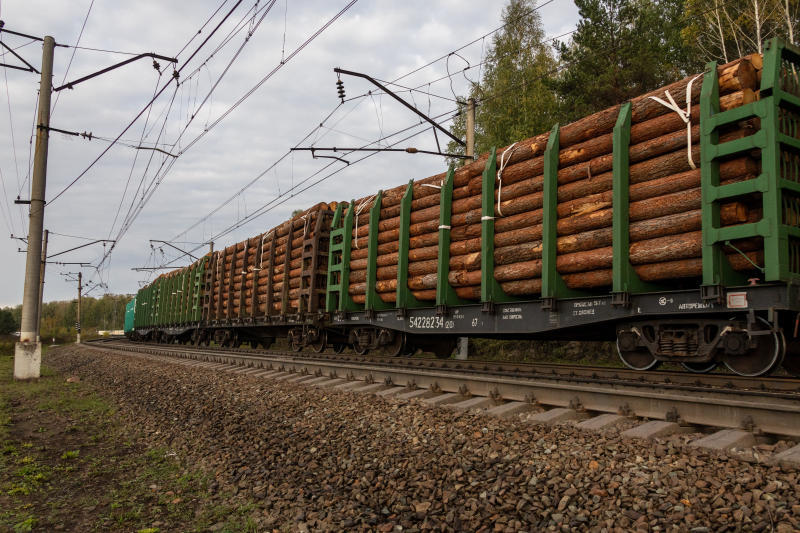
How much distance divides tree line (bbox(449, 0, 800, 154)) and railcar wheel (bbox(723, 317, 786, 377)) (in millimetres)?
13982

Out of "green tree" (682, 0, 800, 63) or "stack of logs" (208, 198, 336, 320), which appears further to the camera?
"green tree" (682, 0, 800, 63)

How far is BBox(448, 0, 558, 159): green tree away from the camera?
25.3m

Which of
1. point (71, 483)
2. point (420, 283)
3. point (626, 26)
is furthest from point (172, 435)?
point (626, 26)

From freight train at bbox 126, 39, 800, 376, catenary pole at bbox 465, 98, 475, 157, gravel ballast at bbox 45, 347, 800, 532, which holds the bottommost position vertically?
gravel ballast at bbox 45, 347, 800, 532

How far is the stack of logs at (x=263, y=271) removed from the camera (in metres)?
14.8

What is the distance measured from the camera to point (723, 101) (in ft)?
19.7

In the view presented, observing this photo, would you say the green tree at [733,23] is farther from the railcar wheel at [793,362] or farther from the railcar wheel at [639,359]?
the railcar wheel at [639,359]

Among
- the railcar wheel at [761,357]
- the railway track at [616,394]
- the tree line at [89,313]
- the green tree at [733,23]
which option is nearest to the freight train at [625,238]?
the railcar wheel at [761,357]

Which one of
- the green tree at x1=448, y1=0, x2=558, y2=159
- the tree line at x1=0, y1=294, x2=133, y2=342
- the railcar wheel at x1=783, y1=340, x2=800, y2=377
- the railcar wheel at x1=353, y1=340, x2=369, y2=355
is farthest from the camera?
the tree line at x1=0, y1=294, x2=133, y2=342

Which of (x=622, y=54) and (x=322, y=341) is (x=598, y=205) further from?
(x=622, y=54)

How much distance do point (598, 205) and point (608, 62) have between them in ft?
58.1

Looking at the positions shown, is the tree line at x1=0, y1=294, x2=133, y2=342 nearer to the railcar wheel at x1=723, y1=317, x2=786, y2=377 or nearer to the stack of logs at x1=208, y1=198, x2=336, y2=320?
the stack of logs at x1=208, y1=198, x2=336, y2=320

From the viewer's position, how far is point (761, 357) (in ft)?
19.0

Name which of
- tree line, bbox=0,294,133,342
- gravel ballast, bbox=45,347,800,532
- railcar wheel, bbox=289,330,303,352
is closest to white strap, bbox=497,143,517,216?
gravel ballast, bbox=45,347,800,532
